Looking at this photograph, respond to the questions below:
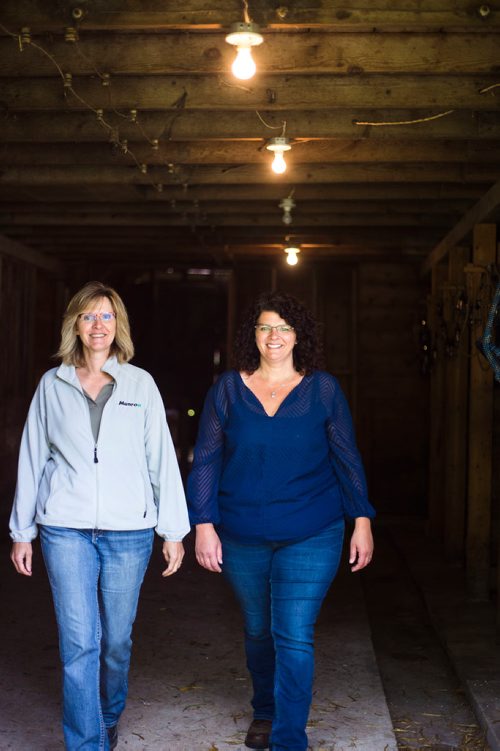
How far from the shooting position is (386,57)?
14.3ft


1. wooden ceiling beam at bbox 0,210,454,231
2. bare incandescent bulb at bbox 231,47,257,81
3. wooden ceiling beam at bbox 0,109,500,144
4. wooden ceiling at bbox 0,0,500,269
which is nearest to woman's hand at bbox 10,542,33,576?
bare incandescent bulb at bbox 231,47,257,81

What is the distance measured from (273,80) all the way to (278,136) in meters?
0.60

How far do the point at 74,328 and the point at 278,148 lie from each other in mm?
2551

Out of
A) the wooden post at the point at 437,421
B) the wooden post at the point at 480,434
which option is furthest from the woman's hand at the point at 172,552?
the wooden post at the point at 437,421

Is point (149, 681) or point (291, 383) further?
point (149, 681)

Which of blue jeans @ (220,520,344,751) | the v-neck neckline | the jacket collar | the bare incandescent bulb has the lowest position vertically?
blue jeans @ (220,520,344,751)

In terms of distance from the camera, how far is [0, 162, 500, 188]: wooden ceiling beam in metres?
6.27

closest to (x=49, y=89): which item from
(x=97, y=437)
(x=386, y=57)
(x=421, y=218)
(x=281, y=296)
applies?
(x=386, y=57)

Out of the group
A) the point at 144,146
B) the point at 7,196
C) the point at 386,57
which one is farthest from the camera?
the point at 7,196

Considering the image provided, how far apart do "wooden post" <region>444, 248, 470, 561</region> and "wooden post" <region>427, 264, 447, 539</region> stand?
61cm

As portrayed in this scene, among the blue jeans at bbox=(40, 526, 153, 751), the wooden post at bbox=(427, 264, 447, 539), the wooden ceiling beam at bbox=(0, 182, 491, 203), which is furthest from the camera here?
the wooden post at bbox=(427, 264, 447, 539)

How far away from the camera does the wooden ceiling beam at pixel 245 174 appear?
6266 millimetres

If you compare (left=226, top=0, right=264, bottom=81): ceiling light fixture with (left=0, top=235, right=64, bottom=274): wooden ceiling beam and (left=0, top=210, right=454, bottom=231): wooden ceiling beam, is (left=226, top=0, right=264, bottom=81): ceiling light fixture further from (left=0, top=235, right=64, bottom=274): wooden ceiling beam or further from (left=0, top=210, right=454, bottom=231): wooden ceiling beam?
(left=0, top=235, right=64, bottom=274): wooden ceiling beam

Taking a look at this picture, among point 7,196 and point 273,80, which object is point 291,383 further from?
point 7,196
